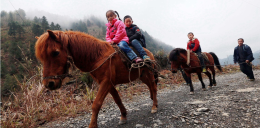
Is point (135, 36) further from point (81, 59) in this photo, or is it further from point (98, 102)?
point (98, 102)

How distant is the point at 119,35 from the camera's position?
2961 mm

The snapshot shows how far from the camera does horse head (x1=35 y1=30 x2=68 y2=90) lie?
193cm

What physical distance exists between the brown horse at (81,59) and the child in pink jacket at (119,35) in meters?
0.28

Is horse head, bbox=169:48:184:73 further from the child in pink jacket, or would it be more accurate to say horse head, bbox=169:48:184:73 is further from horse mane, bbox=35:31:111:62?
horse mane, bbox=35:31:111:62

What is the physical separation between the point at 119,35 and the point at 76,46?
1.08 meters

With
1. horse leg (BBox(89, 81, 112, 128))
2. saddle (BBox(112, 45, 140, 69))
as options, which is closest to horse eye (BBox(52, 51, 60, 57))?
horse leg (BBox(89, 81, 112, 128))

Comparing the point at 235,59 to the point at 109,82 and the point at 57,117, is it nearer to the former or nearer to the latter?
the point at 109,82

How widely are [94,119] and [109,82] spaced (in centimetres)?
67

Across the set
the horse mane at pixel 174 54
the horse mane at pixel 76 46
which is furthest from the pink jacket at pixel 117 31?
the horse mane at pixel 174 54

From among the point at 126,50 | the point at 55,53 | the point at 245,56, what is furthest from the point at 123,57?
the point at 245,56

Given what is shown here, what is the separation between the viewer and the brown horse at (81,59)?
1.97 meters

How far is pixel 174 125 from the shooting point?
2402 mm

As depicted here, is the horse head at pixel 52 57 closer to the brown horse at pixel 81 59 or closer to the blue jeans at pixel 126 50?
the brown horse at pixel 81 59

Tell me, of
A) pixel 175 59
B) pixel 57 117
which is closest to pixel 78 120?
pixel 57 117
